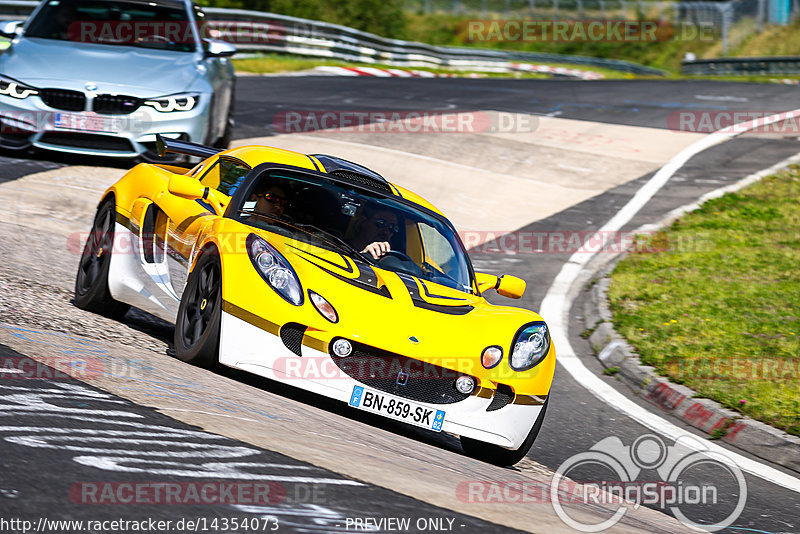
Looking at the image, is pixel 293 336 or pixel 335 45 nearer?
pixel 293 336

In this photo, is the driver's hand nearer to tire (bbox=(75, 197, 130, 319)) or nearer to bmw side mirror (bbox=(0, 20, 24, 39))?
tire (bbox=(75, 197, 130, 319))

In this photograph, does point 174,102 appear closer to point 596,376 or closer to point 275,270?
point 596,376

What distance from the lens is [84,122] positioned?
10.8 m

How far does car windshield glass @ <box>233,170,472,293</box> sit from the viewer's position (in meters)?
→ 6.64

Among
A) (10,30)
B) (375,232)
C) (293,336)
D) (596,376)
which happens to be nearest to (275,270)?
(293,336)

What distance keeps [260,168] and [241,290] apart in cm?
134

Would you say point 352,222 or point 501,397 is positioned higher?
point 352,222

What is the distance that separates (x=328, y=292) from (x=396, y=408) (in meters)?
0.73

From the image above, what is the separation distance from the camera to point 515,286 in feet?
23.6

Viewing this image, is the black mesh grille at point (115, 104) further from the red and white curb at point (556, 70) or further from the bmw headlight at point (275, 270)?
the red and white curb at point (556, 70)

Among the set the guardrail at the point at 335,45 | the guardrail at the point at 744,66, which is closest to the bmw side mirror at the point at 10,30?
the guardrail at the point at 335,45

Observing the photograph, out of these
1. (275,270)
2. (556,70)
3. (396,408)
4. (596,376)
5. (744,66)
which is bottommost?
(556,70)

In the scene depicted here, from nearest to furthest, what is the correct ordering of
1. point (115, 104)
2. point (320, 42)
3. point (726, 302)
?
1. point (726, 302)
2. point (115, 104)
3. point (320, 42)

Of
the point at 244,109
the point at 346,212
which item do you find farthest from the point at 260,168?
the point at 244,109
